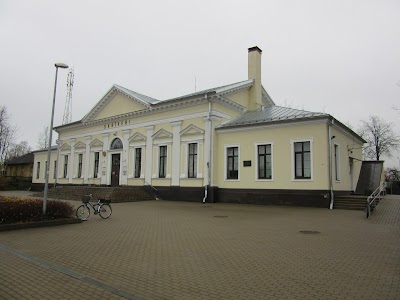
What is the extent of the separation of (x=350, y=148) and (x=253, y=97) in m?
8.59

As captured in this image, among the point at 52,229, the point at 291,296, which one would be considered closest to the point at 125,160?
the point at 52,229

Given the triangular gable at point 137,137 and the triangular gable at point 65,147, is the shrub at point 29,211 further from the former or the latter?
the triangular gable at point 65,147

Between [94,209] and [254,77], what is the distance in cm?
1835

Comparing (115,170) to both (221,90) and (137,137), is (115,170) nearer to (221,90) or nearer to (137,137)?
(137,137)

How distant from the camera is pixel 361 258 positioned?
23.7 feet

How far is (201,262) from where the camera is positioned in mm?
6859

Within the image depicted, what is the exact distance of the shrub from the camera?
1134cm

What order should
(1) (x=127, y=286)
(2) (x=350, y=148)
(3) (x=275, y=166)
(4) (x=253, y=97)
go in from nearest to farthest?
(1) (x=127, y=286) → (3) (x=275, y=166) → (2) (x=350, y=148) → (4) (x=253, y=97)

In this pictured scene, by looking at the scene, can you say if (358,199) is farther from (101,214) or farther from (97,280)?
(97,280)

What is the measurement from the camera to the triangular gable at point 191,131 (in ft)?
78.2

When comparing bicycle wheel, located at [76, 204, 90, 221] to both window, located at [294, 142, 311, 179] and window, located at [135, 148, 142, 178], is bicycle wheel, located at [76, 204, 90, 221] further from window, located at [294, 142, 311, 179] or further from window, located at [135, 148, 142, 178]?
window, located at [135, 148, 142, 178]

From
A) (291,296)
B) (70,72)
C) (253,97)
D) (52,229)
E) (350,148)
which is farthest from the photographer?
(70,72)

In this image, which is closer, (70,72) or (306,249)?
(306,249)

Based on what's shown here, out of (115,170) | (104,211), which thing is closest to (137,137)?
(115,170)
